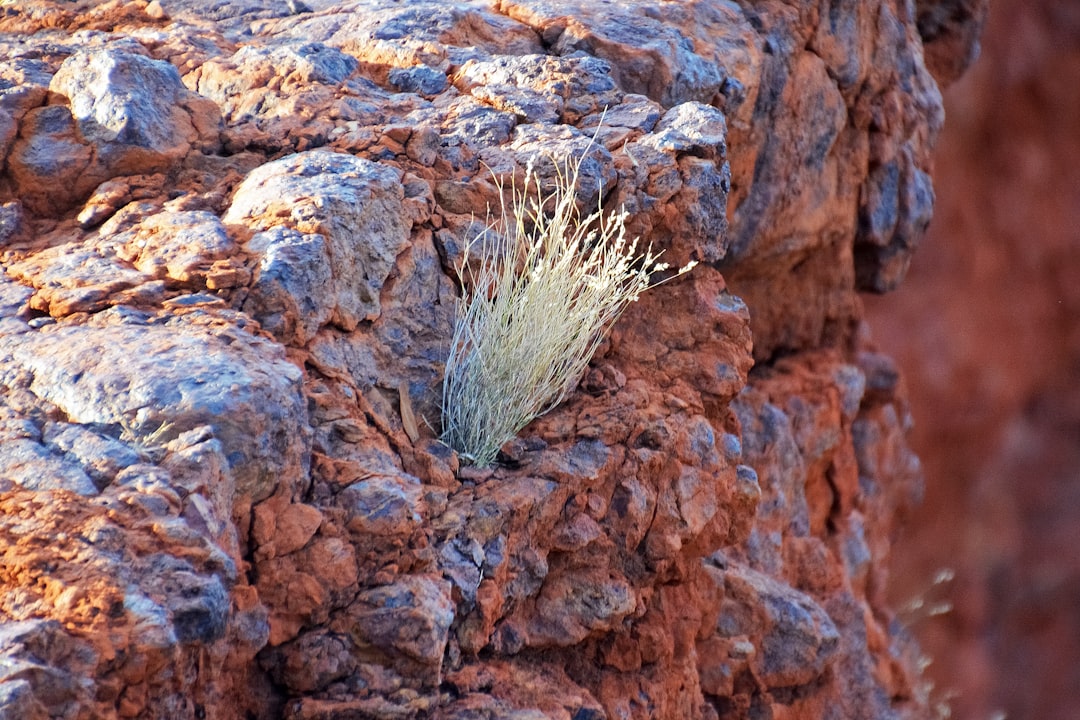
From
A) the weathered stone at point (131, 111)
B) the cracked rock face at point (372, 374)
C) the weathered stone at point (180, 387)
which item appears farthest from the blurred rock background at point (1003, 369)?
the weathered stone at point (180, 387)

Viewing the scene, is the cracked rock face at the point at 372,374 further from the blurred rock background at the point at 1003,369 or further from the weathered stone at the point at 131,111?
the blurred rock background at the point at 1003,369

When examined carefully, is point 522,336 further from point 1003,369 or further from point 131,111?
point 1003,369

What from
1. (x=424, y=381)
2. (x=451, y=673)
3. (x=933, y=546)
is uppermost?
(x=424, y=381)

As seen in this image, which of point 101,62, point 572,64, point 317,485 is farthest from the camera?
point 572,64

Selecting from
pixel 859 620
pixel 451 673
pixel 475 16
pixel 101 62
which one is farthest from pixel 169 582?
pixel 859 620

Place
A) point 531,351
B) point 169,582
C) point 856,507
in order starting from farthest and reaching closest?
point 856,507 < point 531,351 < point 169,582

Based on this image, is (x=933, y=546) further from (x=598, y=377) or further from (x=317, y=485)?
(x=317, y=485)
